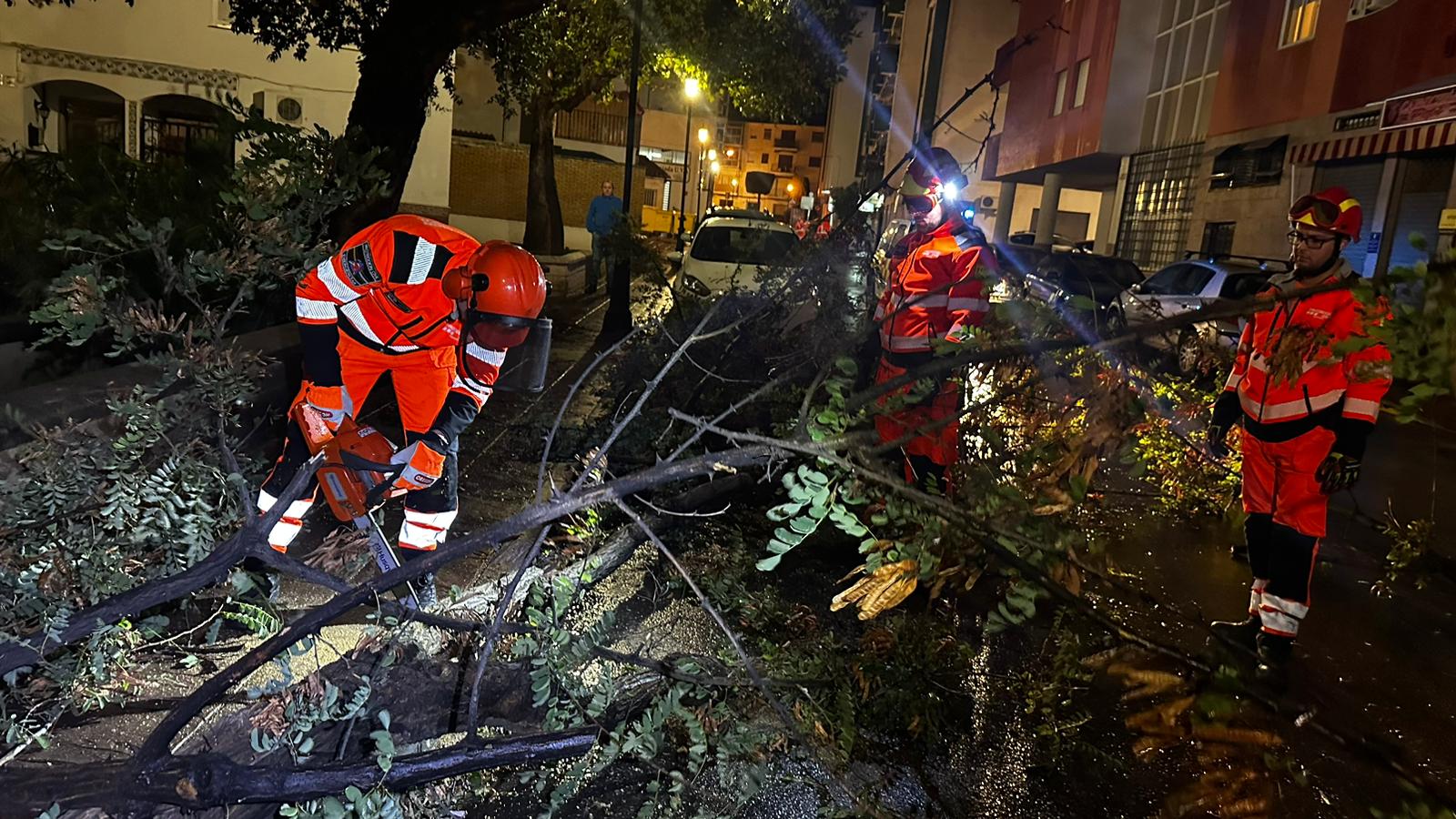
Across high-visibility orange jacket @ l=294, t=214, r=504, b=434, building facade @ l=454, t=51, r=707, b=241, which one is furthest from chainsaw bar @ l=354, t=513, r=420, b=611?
building facade @ l=454, t=51, r=707, b=241

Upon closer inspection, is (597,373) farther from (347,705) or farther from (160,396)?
(347,705)

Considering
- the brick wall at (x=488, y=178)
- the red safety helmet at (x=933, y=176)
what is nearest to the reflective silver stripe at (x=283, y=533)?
the red safety helmet at (x=933, y=176)

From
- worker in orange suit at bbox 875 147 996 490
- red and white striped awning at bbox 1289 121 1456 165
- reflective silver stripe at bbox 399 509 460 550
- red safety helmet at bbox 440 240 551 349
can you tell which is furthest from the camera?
red and white striped awning at bbox 1289 121 1456 165

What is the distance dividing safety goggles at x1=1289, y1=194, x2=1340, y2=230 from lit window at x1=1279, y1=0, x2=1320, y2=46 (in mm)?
16724

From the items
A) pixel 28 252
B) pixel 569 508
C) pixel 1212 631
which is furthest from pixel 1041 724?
pixel 28 252

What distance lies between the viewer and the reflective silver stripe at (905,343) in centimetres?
482

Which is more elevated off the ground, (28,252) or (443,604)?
(28,252)

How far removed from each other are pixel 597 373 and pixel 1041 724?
5.17 meters

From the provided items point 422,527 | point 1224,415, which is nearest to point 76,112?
point 422,527

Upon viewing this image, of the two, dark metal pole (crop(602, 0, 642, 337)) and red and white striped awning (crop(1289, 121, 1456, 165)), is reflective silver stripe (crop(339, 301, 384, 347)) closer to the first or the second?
dark metal pole (crop(602, 0, 642, 337))

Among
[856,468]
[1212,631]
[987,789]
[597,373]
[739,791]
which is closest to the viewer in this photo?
[1212,631]

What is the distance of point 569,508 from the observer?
2279 mm

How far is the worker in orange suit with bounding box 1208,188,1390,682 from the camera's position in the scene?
3607 mm

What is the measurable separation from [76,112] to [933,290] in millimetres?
23877
